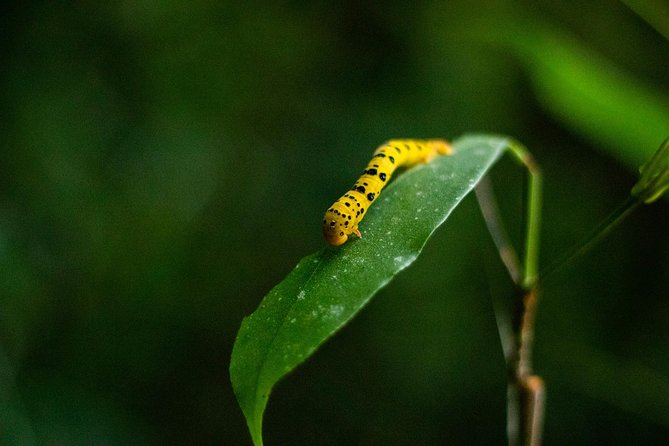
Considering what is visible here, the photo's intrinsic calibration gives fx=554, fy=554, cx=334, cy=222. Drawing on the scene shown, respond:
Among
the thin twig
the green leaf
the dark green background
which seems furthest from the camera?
the dark green background

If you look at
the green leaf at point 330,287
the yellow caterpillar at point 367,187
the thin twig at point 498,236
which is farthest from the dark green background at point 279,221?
the green leaf at point 330,287

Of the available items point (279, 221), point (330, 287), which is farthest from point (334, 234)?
point (279, 221)

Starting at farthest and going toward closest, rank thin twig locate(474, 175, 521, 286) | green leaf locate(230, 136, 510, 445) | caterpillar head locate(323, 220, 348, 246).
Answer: thin twig locate(474, 175, 521, 286) → caterpillar head locate(323, 220, 348, 246) → green leaf locate(230, 136, 510, 445)

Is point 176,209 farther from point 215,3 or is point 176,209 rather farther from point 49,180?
point 215,3

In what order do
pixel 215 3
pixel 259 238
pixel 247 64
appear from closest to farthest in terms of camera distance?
pixel 215 3 → pixel 247 64 → pixel 259 238

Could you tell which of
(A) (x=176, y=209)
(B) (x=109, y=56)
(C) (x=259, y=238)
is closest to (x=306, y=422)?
(C) (x=259, y=238)

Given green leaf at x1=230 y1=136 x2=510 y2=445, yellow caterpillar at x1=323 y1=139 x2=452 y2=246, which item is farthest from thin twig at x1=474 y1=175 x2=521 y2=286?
green leaf at x1=230 y1=136 x2=510 y2=445

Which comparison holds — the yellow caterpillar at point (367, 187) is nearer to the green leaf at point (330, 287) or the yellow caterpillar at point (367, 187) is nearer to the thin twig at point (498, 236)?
the green leaf at point (330, 287)

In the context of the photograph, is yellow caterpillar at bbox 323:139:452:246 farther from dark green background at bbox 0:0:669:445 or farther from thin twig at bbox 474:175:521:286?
dark green background at bbox 0:0:669:445
